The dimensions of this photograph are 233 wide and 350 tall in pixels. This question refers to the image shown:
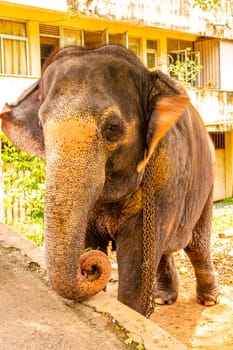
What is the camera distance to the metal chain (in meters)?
3.76

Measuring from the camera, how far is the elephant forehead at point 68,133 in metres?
2.95

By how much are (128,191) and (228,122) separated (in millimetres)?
13471

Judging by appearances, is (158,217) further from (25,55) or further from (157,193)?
(25,55)

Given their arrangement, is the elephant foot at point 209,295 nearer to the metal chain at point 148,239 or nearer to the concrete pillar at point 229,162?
the metal chain at point 148,239

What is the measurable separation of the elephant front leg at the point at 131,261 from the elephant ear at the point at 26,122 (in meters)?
0.77

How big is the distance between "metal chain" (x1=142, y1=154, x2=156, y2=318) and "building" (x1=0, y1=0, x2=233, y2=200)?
793 centimetres

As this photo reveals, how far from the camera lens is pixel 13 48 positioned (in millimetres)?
13648

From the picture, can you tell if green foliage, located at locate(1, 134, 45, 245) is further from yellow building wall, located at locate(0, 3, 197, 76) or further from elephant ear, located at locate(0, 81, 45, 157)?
elephant ear, located at locate(0, 81, 45, 157)

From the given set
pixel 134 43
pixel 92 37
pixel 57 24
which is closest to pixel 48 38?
pixel 57 24

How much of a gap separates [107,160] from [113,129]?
0.18 meters

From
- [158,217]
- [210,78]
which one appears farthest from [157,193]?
[210,78]

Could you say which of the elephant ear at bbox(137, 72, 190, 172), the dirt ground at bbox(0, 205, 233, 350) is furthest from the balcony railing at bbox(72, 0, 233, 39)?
the elephant ear at bbox(137, 72, 190, 172)

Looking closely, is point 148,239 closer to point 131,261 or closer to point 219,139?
point 131,261

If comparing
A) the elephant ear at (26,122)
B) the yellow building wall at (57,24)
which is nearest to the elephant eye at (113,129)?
the elephant ear at (26,122)
